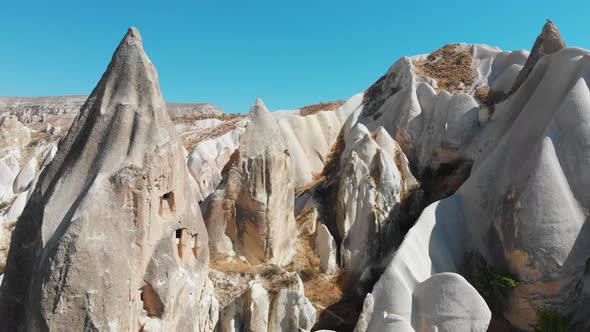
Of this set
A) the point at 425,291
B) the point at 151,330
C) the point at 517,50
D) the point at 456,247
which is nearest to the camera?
the point at 151,330

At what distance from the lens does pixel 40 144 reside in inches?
1385

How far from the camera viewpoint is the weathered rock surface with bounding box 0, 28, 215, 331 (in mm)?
6242

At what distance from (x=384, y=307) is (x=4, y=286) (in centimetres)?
688

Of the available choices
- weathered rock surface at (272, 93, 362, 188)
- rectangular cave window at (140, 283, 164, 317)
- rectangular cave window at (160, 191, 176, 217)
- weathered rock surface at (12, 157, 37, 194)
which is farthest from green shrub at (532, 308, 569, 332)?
weathered rock surface at (12, 157, 37, 194)

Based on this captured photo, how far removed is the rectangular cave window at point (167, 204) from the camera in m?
7.67

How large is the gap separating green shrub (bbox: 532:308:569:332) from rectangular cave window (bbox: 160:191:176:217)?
7945 mm

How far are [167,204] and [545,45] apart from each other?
1385cm

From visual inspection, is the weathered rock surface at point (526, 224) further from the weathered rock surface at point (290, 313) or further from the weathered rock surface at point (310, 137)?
the weathered rock surface at point (310, 137)

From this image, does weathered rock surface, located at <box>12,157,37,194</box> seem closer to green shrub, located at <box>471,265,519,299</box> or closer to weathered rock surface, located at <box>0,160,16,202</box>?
weathered rock surface, located at <box>0,160,16,202</box>

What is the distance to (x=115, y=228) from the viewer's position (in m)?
6.79

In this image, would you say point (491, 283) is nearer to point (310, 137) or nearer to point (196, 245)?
point (196, 245)

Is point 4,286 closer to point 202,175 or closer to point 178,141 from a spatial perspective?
point 178,141

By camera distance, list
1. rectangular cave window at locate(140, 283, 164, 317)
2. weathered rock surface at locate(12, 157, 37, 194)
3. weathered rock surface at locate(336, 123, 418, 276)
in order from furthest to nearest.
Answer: weathered rock surface at locate(12, 157, 37, 194), weathered rock surface at locate(336, 123, 418, 276), rectangular cave window at locate(140, 283, 164, 317)

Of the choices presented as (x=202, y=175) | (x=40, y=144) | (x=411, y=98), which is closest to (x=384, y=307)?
(x=411, y=98)
